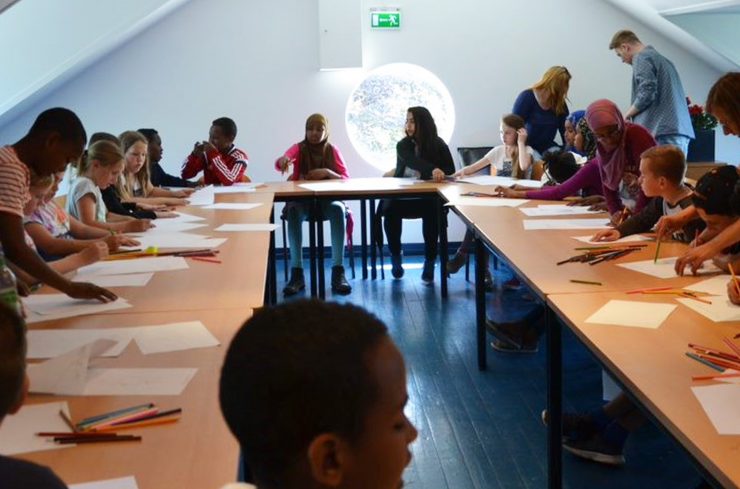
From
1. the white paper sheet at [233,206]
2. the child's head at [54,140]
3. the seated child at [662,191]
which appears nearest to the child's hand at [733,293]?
the seated child at [662,191]

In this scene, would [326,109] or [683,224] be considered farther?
[326,109]

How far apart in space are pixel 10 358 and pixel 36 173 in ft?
5.04

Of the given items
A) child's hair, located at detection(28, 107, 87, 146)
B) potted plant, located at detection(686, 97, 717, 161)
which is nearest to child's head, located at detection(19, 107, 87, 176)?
child's hair, located at detection(28, 107, 87, 146)

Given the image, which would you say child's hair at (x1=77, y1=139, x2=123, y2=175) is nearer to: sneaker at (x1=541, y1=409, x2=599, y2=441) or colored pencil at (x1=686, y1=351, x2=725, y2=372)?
sneaker at (x1=541, y1=409, x2=599, y2=441)

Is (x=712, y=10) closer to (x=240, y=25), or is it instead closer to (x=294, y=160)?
(x=294, y=160)

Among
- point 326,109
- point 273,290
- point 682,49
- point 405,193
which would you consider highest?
point 682,49

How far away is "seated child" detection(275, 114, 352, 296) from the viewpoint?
5.77m

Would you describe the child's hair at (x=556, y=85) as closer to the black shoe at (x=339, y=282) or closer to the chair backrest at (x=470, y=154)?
the chair backrest at (x=470, y=154)

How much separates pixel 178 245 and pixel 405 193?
221 centimetres

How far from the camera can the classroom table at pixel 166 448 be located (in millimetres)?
1266

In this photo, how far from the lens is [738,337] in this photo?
1.85 m

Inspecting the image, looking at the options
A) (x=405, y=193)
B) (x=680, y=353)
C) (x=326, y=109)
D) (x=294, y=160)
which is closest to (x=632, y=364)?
(x=680, y=353)

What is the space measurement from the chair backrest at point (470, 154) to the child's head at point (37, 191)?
14.6 ft

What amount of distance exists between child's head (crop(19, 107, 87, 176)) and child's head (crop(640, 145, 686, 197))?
191 cm
